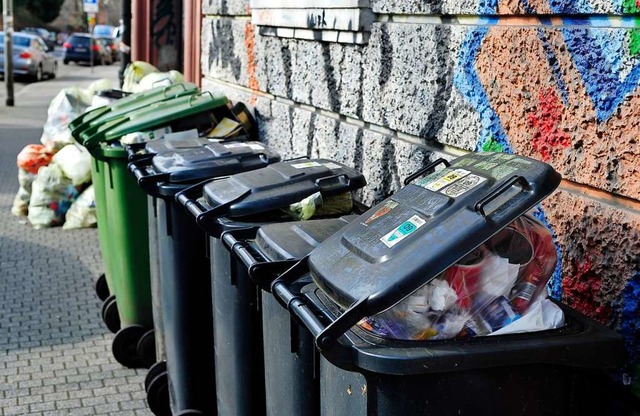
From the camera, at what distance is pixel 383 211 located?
2520 millimetres

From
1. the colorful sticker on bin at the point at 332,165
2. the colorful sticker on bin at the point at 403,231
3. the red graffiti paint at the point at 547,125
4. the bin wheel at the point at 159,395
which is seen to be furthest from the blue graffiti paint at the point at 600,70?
the bin wheel at the point at 159,395

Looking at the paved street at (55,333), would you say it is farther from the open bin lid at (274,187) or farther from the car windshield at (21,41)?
the car windshield at (21,41)

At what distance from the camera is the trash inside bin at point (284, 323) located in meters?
2.66

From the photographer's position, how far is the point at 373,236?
2391mm

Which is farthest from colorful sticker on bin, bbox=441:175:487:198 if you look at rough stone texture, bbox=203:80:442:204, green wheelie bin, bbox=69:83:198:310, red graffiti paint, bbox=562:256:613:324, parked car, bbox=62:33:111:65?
parked car, bbox=62:33:111:65

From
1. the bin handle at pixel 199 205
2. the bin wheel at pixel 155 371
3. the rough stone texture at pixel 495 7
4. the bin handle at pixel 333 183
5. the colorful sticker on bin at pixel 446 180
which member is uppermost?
the rough stone texture at pixel 495 7

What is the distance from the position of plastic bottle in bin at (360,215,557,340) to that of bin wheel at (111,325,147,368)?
10.6ft

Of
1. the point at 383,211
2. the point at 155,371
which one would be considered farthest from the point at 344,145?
the point at 383,211

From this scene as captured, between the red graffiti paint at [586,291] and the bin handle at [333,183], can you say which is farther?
the bin handle at [333,183]

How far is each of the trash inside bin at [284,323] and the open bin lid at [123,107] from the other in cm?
295

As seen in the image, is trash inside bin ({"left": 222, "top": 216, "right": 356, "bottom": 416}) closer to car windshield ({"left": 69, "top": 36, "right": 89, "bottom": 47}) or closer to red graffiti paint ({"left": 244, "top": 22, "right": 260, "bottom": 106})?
red graffiti paint ({"left": 244, "top": 22, "right": 260, "bottom": 106})

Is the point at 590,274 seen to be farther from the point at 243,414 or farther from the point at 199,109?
the point at 199,109

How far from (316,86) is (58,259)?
131 inches

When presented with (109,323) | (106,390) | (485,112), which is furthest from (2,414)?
(485,112)
